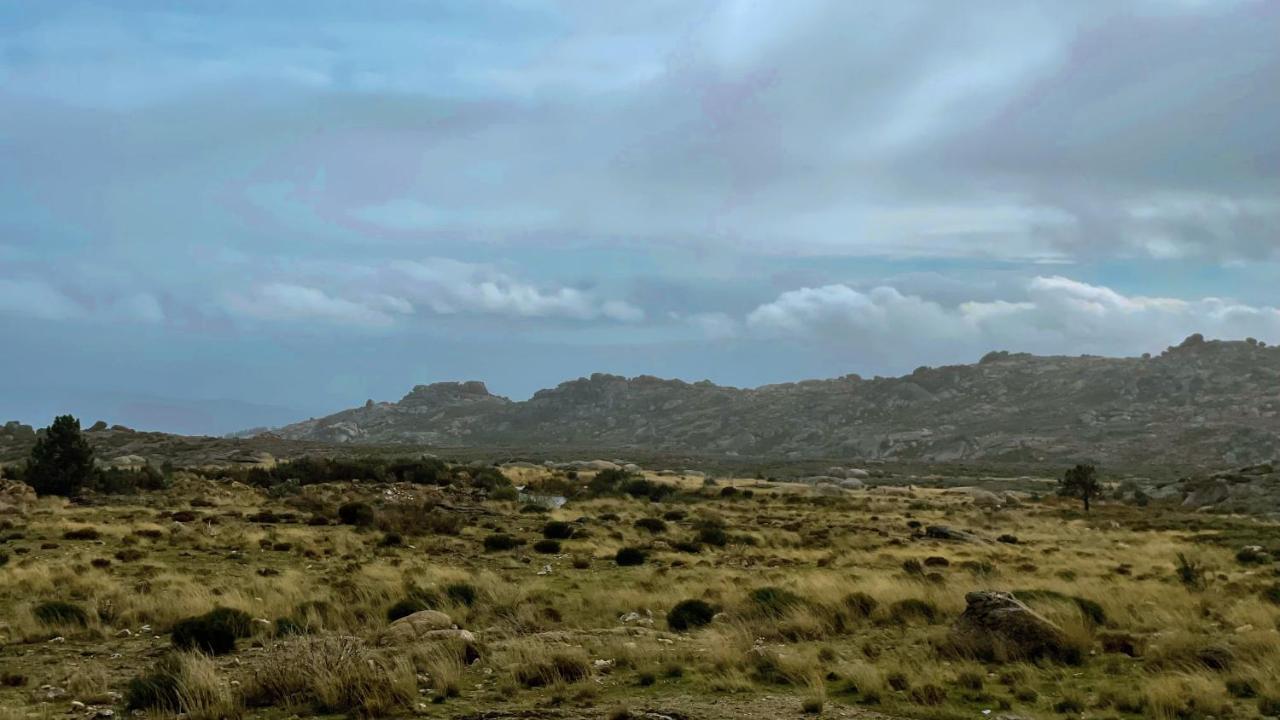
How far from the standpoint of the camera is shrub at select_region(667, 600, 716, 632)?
17.0 metres

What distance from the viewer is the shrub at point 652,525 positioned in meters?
38.2

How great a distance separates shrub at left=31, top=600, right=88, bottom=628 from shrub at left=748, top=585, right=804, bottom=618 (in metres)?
12.7

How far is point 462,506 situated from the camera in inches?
1756

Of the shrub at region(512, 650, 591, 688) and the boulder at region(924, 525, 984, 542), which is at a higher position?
the shrub at region(512, 650, 591, 688)

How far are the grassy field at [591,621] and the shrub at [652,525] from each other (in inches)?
63.8

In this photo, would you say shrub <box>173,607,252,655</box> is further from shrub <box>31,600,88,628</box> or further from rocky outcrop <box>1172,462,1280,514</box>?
rocky outcrop <box>1172,462,1280,514</box>

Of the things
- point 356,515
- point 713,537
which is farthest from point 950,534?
point 356,515

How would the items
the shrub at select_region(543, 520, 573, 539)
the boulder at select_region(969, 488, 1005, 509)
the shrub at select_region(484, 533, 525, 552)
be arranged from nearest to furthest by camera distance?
the shrub at select_region(484, 533, 525, 552) → the shrub at select_region(543, 520, 573, 539) → the boulder at select_region(969, 488, 1005, 509)

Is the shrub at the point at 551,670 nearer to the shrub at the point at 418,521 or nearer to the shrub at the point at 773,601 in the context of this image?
the shrub at the point at 773,601

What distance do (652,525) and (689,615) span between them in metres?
21.8

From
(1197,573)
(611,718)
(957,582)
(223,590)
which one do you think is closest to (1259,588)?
(1197,573)

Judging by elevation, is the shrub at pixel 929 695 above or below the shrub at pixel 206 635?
below

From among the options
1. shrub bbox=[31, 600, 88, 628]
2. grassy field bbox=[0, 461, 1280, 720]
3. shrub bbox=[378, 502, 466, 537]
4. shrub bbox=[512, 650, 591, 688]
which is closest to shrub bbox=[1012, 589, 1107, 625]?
grassy field bbox=[0, 461, 1280, 720]

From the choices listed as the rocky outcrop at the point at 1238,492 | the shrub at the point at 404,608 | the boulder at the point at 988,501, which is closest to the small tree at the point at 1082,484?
the boulder at the point at 988,501
